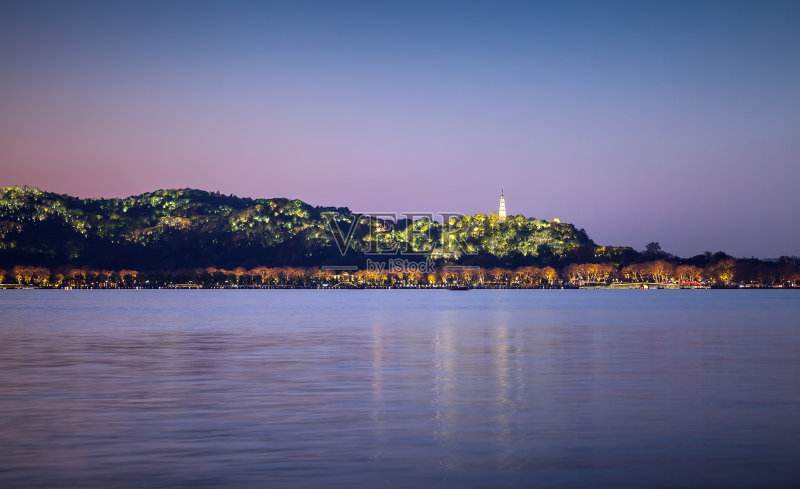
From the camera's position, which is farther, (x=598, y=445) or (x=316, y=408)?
(x=316, y=408)

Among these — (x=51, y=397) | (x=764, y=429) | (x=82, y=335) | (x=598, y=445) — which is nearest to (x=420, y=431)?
(x=598, y=445)

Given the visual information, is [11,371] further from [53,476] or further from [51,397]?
[53,476]

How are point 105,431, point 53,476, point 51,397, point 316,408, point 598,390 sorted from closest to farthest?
point 53,476 → point 105,431 → point 316,408 → point 51,397 → point 598,390

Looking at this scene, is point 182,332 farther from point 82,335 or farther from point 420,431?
point 420,431

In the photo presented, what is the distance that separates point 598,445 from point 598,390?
1045cm

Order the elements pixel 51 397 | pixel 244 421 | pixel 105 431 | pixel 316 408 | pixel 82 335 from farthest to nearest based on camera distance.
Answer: pixel 82 335
pixel 51 397
pixel 316 408
pixel 244 421
pixel 105 431

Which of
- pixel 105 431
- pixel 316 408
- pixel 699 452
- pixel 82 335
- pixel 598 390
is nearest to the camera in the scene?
pixel 699 452

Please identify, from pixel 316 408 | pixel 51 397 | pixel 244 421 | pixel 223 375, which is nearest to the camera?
pixel 244 421

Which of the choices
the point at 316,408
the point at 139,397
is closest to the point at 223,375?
the point at 139,397

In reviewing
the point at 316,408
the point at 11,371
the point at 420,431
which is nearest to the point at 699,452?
the point at 420,431

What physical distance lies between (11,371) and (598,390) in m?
21.7

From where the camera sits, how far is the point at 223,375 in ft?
116

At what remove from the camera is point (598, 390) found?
31.0 m

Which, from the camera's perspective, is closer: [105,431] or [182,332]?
[105,431]
